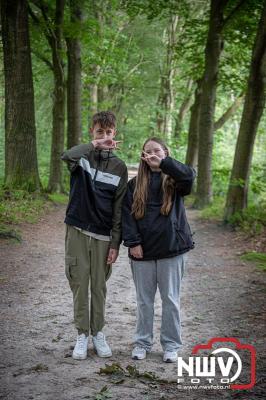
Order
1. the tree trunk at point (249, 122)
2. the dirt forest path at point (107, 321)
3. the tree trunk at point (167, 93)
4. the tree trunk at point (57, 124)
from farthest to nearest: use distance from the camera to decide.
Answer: the tree trunk at point (167, 93)
the tree trunk at point (57, 124)
the tree trunk at point (249, 122)
the dirt forest path at point (107, 321)

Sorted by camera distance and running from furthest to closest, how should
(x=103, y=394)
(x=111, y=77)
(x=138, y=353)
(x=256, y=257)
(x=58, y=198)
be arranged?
(x=111, y=77)
(x=58, y=198)
(x=256, y=257)
(x=138, y=353)
(x=103, y=394)

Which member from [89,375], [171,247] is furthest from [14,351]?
[171,247]

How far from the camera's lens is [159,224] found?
15.4 feet

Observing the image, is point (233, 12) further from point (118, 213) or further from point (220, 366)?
point (220, 366)

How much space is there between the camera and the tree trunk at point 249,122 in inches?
477

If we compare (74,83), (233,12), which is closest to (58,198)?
(74,83)

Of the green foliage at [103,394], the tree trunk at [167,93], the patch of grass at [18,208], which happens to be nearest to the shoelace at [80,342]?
the green foliage at [103,394]

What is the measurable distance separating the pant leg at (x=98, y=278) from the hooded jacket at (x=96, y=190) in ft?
0.38

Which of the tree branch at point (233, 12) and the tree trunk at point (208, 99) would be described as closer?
the tree branch at point (233, 12)

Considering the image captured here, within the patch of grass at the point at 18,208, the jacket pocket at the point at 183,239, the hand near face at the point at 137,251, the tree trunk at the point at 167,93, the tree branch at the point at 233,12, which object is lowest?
the patch of grass at the point at 18,208

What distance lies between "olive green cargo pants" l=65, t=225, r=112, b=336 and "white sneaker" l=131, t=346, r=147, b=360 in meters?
0.42

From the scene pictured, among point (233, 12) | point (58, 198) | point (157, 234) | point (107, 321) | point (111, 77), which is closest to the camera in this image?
point (157, 234)

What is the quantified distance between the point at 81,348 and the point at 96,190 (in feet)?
5.01

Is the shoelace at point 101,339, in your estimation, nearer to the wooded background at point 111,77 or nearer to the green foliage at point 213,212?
the wooded background at point 111,77
